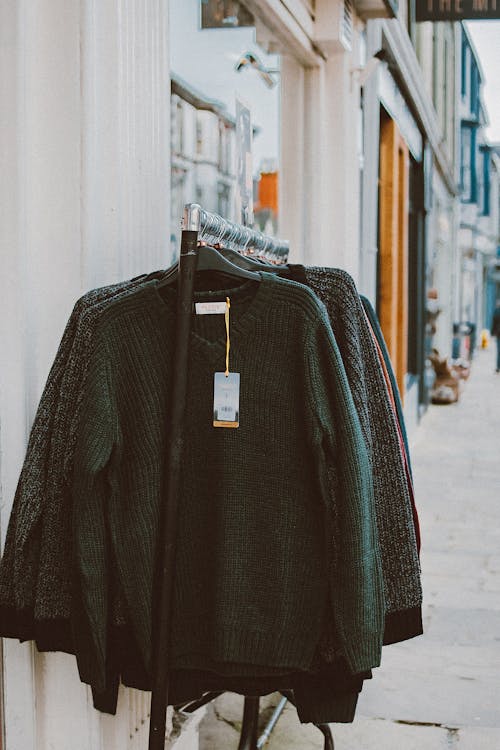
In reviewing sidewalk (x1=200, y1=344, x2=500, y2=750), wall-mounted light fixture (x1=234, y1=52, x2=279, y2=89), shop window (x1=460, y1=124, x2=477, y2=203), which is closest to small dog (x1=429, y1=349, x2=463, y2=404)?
sidewalk (x1=200, y1=344, x2=500, y2=750)

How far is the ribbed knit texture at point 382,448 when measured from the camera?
2273 millimetres

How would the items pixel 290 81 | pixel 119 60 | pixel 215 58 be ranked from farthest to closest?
pixel 290 81 < pixel 215 58 < pixel 119 60

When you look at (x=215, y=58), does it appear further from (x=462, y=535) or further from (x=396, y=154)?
(x=396, y=154)

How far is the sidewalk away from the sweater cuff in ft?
4.29

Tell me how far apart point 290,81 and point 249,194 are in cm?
211

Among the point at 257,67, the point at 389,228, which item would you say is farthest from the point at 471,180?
the point at 257,67

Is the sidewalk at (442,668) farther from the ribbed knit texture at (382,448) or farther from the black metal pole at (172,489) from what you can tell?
the black metal pole at (172,489)

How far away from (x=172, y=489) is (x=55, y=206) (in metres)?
0.83

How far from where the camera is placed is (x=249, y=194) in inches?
123

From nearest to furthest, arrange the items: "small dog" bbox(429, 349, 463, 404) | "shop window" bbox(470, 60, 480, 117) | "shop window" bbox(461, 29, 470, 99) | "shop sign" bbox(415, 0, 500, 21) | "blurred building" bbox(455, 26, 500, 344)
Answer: "shop sign" bbox(415, 0, 500, 21)
"small dog" bbox(429, 349, 463, 404)
"shop window" bbox(461, 29, 470, 99)
"blurred building" bbox(455, 26, 500, 344)
"shop window" bbox(470, 60, 480, 117)

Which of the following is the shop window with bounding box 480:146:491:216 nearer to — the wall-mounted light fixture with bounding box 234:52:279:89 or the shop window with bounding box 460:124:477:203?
the shop window with bounding box 460:124:477:203

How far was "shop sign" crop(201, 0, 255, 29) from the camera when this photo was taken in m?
3.86

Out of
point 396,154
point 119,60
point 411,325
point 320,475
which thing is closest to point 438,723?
point 320,475

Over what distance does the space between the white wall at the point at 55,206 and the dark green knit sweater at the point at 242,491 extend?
0.99ft
